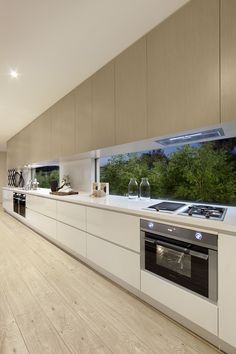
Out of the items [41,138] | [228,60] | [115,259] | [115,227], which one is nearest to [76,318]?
[115,259]

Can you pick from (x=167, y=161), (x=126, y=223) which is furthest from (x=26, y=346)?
(x=167, y=161)

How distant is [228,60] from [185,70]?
31 centimetres

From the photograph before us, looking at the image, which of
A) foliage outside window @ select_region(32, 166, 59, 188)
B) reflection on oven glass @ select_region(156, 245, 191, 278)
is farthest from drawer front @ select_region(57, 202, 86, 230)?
foliage outside window @ select_region(32, 166, 59, 188)

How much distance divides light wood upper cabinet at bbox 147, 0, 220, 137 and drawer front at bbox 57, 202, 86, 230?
51.2 inches

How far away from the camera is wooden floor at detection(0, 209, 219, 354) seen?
1345mm

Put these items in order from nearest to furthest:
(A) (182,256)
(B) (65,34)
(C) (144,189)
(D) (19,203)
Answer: (A) (182,256), (B) (65,34), (C) (144,189), (D) (19,203)

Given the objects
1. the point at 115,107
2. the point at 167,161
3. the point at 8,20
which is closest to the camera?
the point at 8,20

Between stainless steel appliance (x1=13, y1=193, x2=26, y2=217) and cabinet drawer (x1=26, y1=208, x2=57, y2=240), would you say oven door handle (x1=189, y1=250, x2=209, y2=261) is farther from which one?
stainless steel appliance (x1=13, y1=193, x2=26, y2=217)

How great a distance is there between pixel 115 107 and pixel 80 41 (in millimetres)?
687

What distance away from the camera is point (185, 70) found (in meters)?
1.55

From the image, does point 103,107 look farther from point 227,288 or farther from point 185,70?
point 227,288

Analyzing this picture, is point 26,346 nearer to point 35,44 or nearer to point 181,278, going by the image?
point 181,278

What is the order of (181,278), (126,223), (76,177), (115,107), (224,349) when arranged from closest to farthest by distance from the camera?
(224,349), (181,278), (126,223), (115,107), (76,177)

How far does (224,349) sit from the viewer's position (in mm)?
1280
